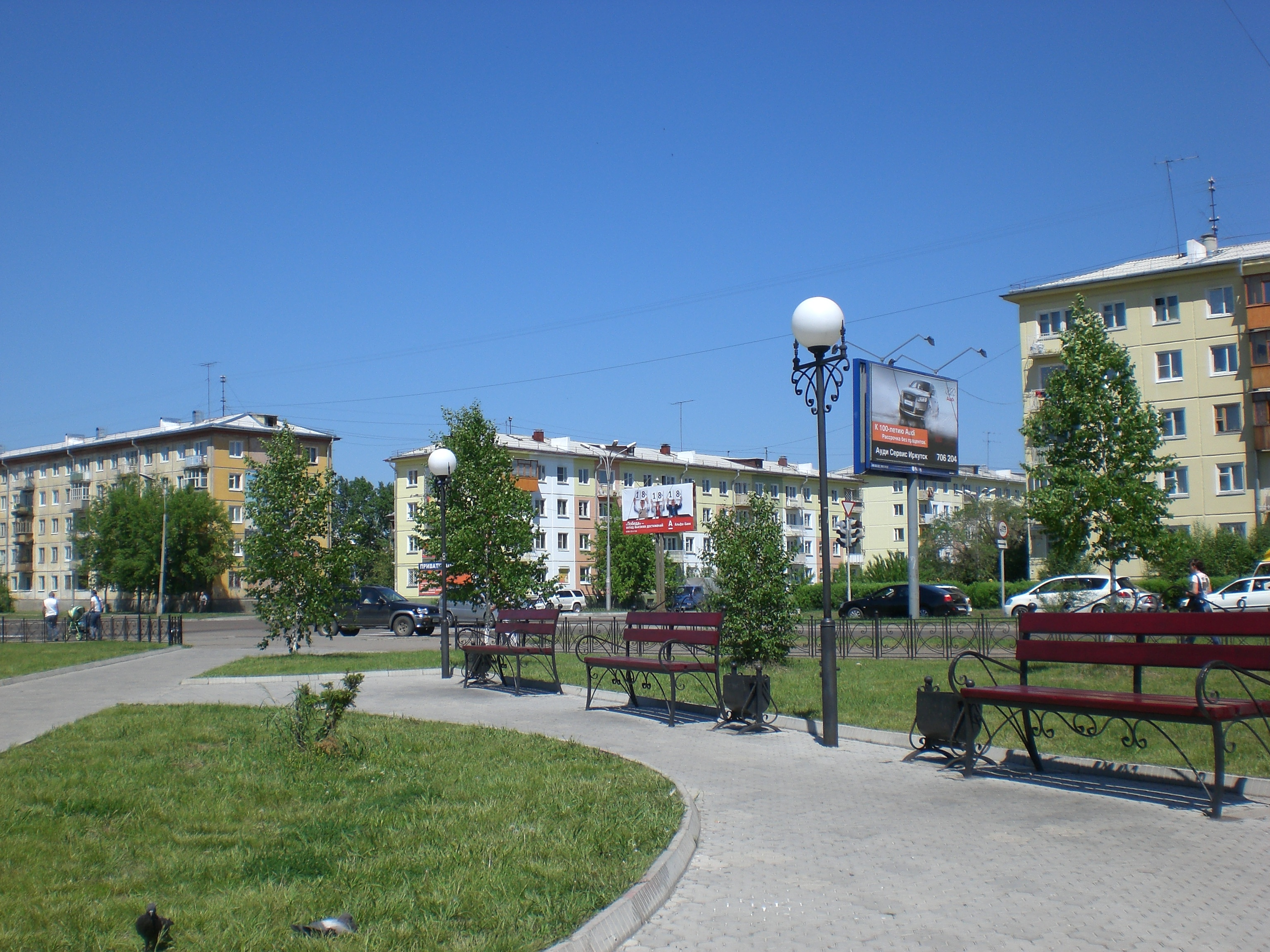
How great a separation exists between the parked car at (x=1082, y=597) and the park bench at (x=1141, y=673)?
953 cm

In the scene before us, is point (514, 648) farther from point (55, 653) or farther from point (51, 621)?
point (51, 621)

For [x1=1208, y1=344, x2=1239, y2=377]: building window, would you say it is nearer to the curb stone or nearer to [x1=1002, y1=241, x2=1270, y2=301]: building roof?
[x1=1002, y1=241, x2=1270, y2=301]: building roof

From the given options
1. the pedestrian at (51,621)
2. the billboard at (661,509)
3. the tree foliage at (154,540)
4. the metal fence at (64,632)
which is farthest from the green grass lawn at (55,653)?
the tree foliage at (154,540)

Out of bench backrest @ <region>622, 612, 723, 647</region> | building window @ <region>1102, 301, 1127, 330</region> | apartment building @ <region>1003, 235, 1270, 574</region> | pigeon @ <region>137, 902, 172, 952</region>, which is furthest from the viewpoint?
building window @ <region>1102, 301, 1127, 330</region>

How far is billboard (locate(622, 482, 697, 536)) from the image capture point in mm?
52156

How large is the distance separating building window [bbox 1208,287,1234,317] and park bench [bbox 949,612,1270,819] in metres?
50.0

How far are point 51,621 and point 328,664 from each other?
21436mm

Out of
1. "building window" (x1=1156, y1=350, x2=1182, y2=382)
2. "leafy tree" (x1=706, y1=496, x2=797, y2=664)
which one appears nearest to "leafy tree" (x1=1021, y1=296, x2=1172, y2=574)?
"leafy tree" (x1=706, y1=496, x2=797, y2=664)

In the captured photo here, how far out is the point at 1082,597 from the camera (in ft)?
79.3

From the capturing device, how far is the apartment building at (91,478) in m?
84.1

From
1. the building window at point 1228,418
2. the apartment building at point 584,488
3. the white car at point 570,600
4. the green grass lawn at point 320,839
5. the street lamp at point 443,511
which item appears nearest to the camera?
the green grass lawn at point 320,839

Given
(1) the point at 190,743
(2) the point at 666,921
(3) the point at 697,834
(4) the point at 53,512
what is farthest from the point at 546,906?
(4) the point at 53,512

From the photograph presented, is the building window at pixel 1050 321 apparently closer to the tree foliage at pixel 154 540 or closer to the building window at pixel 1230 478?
the building window at pixel 1230 478

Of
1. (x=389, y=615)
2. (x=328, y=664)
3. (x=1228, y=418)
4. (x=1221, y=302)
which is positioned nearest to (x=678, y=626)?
(x=328, y=664)
